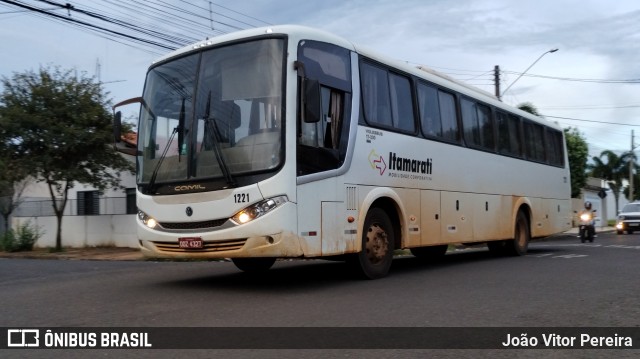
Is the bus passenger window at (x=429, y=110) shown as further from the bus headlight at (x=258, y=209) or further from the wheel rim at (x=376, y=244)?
the bus headlight at (x=258, y=209)

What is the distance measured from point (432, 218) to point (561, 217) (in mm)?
8316

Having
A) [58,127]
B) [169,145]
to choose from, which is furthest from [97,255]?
[169,145]

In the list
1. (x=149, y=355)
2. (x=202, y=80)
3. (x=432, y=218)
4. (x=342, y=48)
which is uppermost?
(x=342, y=48)

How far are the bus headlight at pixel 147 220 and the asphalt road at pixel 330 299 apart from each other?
0.92 metres

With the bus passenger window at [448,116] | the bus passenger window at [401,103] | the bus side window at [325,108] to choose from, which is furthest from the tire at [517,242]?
the bus side window at [325,108]

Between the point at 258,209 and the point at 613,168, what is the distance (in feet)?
189

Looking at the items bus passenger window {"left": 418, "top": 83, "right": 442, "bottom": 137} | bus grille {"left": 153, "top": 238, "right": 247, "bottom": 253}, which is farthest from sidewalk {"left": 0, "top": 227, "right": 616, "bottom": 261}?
bus passenger window {"left": 418, "top": 83, "right": 442, "bottom": 137}

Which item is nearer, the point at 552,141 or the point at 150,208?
the point at 150,208

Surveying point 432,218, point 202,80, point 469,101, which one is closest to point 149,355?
point 202,80

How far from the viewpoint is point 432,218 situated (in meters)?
10.5

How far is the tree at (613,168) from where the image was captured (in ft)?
187

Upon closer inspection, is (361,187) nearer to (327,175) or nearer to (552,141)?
(327,175)

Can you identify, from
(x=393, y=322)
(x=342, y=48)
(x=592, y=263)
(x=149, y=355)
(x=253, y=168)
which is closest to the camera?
(x=149, y=355)

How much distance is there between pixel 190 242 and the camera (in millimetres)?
7633
